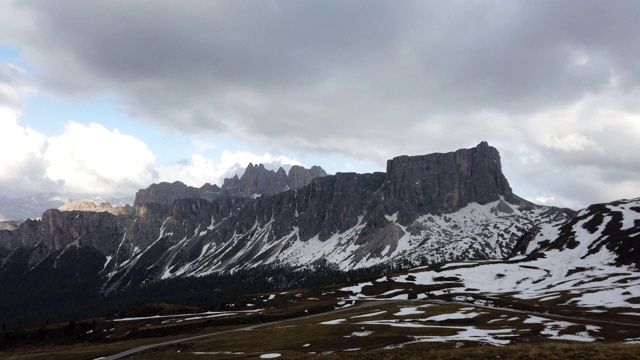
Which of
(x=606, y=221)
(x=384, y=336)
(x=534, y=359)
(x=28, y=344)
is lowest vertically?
(x=28, y=344)

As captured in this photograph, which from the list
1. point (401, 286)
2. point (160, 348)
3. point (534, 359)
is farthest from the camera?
point (401, 286)

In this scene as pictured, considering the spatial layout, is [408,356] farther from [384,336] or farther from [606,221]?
[606,221]

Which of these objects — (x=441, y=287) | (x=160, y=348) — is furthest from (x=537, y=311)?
(x=160, y=348)

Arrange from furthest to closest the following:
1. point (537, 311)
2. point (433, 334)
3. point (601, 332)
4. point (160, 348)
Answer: point (537, 311)
point (160, 348)
point (433, 334)
point (601, 332)

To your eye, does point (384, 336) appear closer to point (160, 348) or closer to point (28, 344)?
point (160, 348)

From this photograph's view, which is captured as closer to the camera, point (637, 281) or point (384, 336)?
point (384, 336)

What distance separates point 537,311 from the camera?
92875 mm

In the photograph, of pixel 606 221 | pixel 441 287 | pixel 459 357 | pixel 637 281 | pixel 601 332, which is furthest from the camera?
pixel 606 221

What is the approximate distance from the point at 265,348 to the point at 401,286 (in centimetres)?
10186

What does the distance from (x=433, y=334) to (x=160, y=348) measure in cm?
4926

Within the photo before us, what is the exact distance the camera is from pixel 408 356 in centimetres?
3781

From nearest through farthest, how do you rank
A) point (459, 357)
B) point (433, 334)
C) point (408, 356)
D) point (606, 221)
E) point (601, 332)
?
point (459, 357) < point (408, 356) < point (601, 332) < point (433, 334) < point (606, 221)

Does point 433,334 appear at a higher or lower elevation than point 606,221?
lower

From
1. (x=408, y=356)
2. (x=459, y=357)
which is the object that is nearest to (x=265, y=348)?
(x=408, y=356)
